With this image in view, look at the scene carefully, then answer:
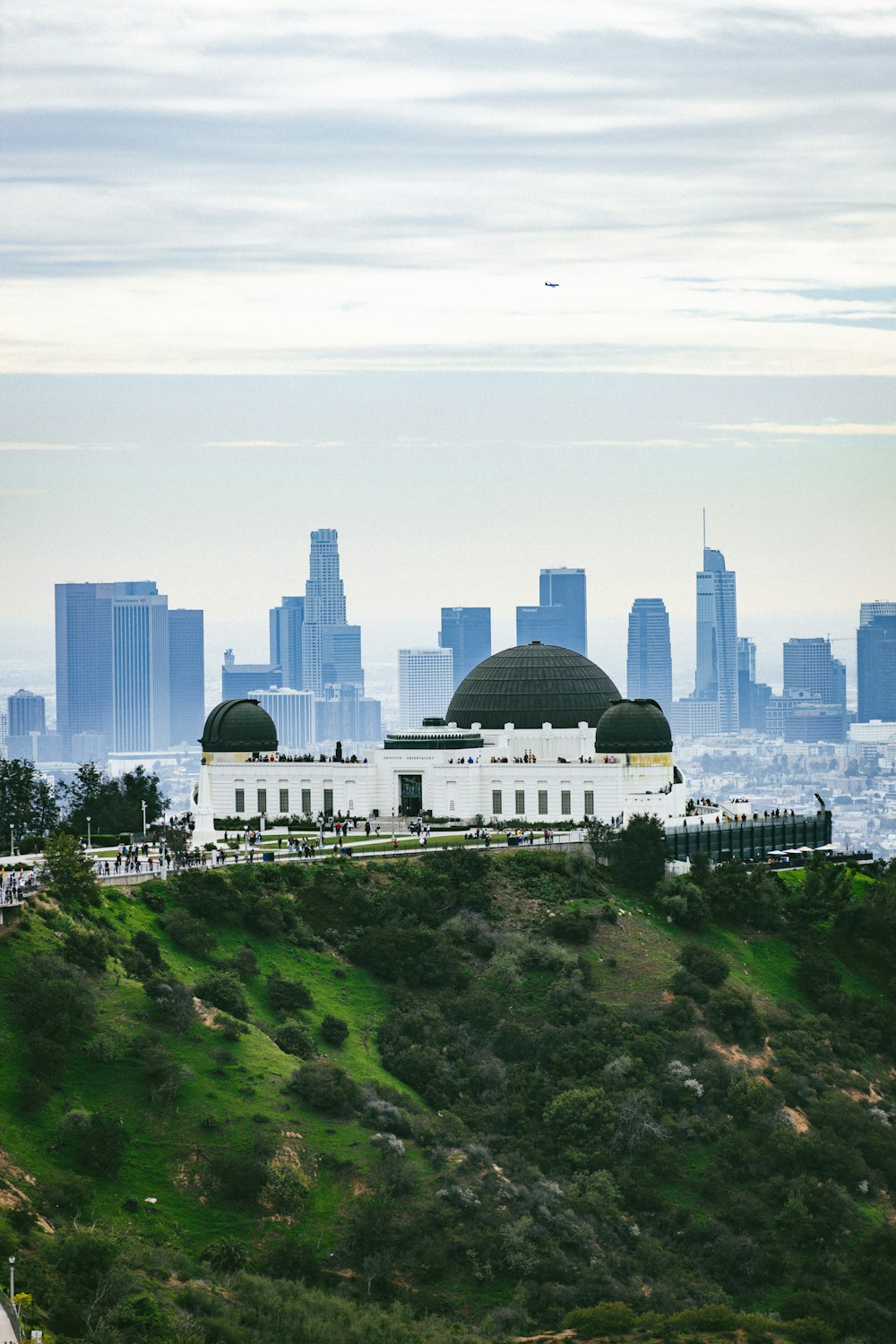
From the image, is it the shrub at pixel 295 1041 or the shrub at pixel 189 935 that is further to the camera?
the shrub at pixel 189 935

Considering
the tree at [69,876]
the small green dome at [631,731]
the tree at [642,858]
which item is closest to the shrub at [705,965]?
the tree at [642,858]

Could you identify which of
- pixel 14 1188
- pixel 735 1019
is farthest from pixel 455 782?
pixel 14 1188

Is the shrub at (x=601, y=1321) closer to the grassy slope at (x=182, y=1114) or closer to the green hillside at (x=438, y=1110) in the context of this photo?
the green hillside at (x=438, y=1110)

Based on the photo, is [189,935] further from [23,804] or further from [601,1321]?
[23,804]

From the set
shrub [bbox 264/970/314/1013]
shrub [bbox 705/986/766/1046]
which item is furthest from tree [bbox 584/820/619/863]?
shrub [bbox 264/970/314/1013]

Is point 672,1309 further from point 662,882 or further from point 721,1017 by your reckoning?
point 662,882

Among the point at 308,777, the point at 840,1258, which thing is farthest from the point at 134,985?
the point at 308,777
